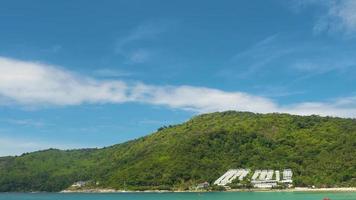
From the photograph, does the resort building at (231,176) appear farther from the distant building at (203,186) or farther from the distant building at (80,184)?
the distant building at (80,184)

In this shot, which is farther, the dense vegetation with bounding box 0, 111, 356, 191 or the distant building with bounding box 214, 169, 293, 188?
the dense vegetation with bounding box 0, 111, 356, 191

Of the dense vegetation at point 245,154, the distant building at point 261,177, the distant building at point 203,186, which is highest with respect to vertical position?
the dense vegetation at point 245,154

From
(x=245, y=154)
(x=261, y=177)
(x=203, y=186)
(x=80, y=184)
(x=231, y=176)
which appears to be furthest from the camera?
(x=80, y=184)

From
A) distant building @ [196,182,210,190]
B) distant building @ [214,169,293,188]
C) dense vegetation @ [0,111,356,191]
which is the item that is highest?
dense vegetation @ [0,111,356,191]

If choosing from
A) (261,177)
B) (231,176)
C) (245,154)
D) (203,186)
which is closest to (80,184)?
(203,186)

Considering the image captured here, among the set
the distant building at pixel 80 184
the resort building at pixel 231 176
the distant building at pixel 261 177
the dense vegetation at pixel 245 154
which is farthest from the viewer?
the distant building at pixel 80 184

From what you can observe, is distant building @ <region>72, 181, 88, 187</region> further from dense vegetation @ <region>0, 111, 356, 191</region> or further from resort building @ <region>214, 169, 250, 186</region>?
resort building @ <region>214, 169, 250, 186</region>

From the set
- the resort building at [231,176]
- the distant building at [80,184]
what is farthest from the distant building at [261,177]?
the distant building at [80,184]

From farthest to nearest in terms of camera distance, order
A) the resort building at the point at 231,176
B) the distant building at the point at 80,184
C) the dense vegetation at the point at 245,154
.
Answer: the distant building at the point at 80,184, the resort building at the point at 231,176, the dense vegetation at the point at 245,154

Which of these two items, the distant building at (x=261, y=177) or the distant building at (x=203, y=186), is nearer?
the distant building at (x=261, y=177)

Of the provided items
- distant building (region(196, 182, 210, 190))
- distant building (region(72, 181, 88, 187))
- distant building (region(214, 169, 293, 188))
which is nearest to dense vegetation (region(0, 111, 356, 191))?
distant building (region(214, 169, 293, 188))

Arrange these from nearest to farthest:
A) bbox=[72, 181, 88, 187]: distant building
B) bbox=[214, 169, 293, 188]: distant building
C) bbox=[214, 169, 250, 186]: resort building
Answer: bbox=[214, 169, 293, 188]: distant building, bbox=[214, 169, 250, 186]: resort building, bbox=[72, 181, 88, 187]: distant building

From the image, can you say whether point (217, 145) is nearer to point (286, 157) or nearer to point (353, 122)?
point (286, 157)

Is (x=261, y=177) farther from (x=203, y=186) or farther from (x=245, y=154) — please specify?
(x=245, y=154)
